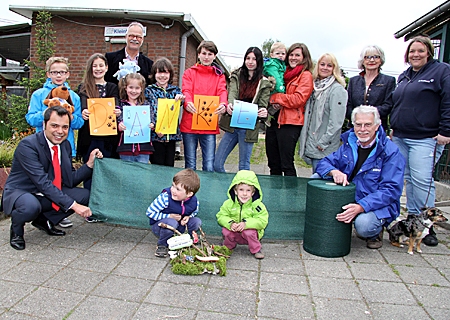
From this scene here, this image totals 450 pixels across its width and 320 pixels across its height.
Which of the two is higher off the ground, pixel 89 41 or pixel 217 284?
pixel 89 41

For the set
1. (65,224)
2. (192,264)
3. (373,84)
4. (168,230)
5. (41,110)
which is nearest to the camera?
(192,264)

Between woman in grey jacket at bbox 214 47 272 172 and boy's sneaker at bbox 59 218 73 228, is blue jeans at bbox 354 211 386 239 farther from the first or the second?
boy's sneaker at bbox 59 218 73 228

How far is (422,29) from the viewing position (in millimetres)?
9609

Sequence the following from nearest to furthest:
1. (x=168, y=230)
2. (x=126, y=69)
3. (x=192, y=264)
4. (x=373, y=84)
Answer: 1. (x=192, y=264)
2. (x=168, y=230)
3. (x=373, y=84)
4. (x=126, y=69)

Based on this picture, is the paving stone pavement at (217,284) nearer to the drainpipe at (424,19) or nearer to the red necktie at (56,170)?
the red necktie at (56,170)

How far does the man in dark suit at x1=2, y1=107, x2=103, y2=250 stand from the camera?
394cm

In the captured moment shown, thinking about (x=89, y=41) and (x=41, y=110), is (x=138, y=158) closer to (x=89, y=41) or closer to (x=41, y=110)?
(x=41, y=110)

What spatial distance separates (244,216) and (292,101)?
1.65 meters

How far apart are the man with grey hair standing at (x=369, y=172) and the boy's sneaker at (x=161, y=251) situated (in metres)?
1.78

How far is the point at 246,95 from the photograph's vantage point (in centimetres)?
497

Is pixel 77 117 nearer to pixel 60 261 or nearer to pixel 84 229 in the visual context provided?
pixel 84 229

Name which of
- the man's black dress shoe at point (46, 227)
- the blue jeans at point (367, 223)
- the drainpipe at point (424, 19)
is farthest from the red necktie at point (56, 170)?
the drainpipe at point (424, 19)

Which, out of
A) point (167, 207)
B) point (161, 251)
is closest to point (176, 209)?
point (167, 207)

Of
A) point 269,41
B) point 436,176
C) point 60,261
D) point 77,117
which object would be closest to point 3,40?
point 77,117
